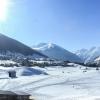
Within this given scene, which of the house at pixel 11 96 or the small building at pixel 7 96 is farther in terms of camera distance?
the house at pixel 11 96

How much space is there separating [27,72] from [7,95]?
74.4 meters

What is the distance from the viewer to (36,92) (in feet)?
261

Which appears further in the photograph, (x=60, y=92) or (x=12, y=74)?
(x=12, y=74)

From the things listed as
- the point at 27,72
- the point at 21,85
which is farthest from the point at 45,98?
the point at 27,72

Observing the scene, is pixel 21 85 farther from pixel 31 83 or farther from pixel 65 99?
pixel 65 99

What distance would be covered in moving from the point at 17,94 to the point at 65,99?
424 inches

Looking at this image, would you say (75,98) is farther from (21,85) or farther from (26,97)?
(21,85)

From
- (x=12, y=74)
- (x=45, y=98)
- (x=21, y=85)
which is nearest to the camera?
(x=45, y=98)

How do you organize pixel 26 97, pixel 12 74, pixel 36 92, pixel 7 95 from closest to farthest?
pixel 7 95 < pixel 26 97 < pixel 36 92 < pixel 12 74

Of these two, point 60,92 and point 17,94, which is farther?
point 60,92

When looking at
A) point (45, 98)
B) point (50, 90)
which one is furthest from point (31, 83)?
point (45, 98)

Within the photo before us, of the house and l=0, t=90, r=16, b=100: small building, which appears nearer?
l=0, t=90, r=16, b=100: small building

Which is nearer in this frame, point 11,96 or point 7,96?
point 7,96

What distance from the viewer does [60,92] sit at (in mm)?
80062
